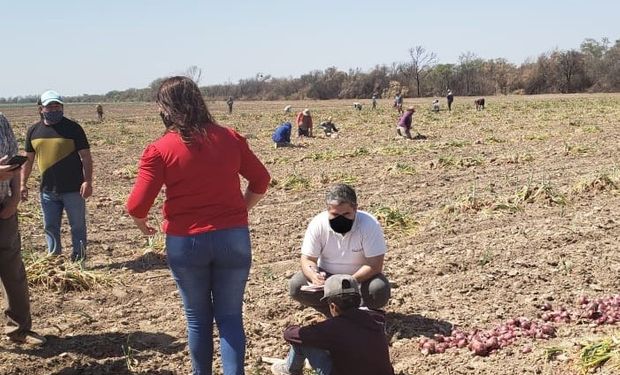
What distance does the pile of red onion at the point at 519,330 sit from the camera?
399 centimetres

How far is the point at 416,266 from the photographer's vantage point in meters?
5.79

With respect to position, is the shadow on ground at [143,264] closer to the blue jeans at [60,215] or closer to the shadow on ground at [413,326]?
the blue jeans at [60,215]

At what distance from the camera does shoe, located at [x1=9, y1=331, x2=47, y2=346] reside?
4.27 metres

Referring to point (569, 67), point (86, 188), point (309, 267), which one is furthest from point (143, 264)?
point (569, 67)

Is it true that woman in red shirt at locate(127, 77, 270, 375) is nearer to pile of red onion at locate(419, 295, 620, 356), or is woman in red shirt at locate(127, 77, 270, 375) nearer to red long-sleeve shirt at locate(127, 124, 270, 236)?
red long-sleeve shirt at locate(127, 124, 270, 236)

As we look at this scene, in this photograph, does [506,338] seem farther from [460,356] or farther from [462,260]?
[462,260]

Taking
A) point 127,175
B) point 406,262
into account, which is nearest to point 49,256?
point 406,262

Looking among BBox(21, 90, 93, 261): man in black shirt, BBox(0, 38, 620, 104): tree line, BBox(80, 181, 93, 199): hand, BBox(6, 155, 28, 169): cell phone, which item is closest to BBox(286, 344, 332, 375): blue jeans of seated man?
BBox(6, 155, 28, 169): cell phone

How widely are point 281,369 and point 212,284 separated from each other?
860 mm

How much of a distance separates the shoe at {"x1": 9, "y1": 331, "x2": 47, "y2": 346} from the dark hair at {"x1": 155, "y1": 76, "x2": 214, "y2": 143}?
2.10 meters

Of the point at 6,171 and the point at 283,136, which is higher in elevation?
the point at 6,171

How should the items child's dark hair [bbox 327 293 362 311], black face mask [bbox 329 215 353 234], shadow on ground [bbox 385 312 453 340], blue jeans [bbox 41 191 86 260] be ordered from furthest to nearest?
blue jeans [bbox 41 191 86 260] < shadow on ground [bbox 385 312 453 340] < black face mask [bbox 329 215 353 234] < child's dark hair [bbox 327 293 362 311]

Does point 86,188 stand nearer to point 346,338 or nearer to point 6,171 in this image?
point 6,171

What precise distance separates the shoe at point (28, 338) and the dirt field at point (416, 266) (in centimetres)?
6
